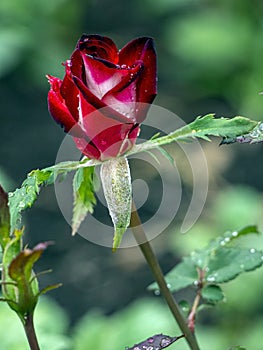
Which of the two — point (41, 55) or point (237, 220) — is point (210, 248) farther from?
point (41, 55)

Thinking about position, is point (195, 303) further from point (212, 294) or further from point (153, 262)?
point (153, 262)

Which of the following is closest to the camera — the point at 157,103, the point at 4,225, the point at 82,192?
the point at 4,225

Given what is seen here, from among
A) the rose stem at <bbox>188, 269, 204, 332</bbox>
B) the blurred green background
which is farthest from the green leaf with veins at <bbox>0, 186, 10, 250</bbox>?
the blurred green background

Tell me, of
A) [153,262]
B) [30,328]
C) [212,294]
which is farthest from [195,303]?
[30,328]

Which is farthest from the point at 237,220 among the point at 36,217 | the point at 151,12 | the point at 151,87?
the point at 151,12

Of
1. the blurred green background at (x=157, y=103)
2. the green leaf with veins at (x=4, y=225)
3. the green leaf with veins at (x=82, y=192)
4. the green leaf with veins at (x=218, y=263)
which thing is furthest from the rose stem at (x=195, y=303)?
the blurred green background at (x=157, y=103)

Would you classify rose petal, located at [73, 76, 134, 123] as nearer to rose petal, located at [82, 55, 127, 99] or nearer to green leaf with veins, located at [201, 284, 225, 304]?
rose petal, located at [82, 55, 127, 99]

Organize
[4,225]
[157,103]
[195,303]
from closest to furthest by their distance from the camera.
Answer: [4,225] → [195,303] → [157,103]
